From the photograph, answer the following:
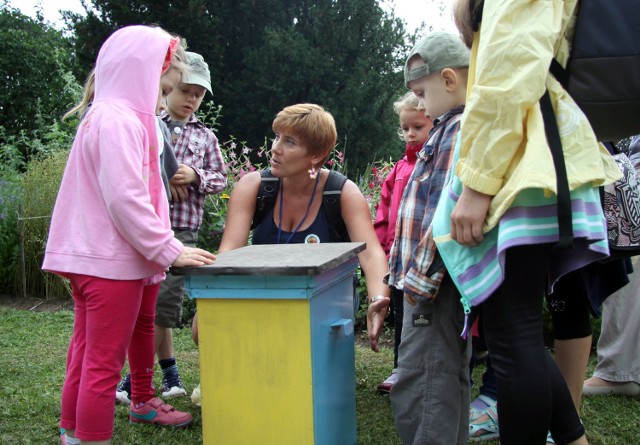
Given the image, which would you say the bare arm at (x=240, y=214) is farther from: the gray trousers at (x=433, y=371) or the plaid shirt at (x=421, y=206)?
the gray trousers at (x=433, y=371)

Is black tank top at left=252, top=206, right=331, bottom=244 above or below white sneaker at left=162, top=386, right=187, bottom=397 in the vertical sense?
above

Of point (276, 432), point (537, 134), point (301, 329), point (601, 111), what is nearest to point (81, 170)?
point (301, 329)

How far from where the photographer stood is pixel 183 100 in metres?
3.29

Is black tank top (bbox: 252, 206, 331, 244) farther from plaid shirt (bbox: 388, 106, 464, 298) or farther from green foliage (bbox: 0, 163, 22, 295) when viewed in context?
green foliage (bbox: 0, 163, 22, 295)

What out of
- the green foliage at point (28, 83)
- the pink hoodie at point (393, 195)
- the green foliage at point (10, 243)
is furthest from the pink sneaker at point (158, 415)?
the green foliage at point (28, 83)

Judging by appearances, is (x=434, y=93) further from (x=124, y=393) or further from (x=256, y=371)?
(x=124, y=393)

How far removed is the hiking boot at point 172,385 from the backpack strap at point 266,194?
93 centimetres

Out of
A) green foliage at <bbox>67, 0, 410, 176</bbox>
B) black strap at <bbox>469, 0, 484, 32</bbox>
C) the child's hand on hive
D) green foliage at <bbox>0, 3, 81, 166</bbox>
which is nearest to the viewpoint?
black strap at <bbox>469, 0, 484, 32</bbox>

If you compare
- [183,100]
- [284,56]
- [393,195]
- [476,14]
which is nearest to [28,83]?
[284,56]

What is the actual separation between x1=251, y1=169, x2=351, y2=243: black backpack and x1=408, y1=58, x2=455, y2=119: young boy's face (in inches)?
28.5

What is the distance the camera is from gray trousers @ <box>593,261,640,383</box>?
3012mm

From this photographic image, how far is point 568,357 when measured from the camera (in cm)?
227

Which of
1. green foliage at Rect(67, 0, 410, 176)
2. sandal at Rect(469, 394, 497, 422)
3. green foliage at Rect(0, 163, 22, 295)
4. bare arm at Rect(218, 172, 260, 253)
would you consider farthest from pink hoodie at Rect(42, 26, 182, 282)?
green foliage at Rect(67, 0, 410, 176)

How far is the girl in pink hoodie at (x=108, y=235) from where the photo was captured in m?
2.05
